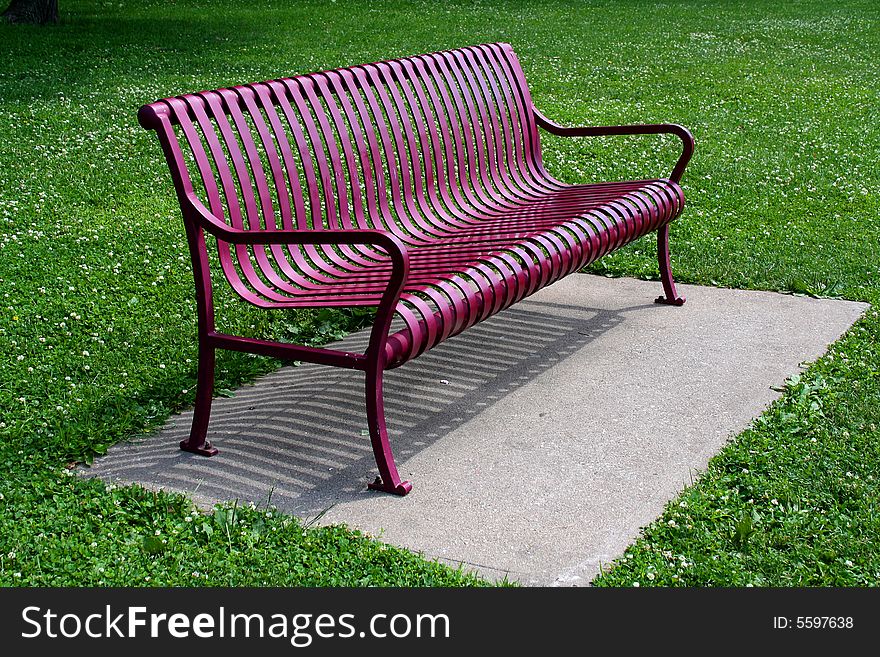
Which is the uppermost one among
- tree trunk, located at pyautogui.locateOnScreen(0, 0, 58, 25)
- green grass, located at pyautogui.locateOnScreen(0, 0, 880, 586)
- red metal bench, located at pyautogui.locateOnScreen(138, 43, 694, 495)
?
red metal bench, located at pyautogui.locateOnScreen(138, 43, 694, 495)

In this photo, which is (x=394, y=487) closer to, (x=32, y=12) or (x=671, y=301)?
(x=671, y=301)

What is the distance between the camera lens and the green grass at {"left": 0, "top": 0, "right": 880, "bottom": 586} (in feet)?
11.1

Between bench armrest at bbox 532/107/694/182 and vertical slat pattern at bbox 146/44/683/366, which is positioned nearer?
vertical slat pattern at bbox 146/44/683/366

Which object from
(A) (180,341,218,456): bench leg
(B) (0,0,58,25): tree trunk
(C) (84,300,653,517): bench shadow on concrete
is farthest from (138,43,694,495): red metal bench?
(B) (0,0,58,25): tree trunk

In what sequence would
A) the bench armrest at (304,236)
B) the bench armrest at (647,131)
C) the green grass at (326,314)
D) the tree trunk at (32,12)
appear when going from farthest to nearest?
1. the tree trunk at (32,12)
2. the bench armrest at (647,131)
3. the bench armrest at (304,236)
4. the green grass at (326,314)

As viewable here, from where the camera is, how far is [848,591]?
319 cm

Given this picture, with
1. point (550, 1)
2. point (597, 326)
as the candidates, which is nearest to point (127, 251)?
point (597, 326)

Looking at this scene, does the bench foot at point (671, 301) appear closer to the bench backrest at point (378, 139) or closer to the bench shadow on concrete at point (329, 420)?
the bench shadow on concrete at point (329, 420)

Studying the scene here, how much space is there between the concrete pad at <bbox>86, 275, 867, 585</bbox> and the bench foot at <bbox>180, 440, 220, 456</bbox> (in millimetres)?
32

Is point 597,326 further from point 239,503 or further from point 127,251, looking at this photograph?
point 127,251

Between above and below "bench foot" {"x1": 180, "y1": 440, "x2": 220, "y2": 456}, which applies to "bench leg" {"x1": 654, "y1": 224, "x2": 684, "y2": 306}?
above

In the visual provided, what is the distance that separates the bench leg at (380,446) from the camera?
370 centimetres

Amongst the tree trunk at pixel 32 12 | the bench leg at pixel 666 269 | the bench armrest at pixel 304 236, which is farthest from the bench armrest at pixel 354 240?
the tree trunk at pixel 32 12

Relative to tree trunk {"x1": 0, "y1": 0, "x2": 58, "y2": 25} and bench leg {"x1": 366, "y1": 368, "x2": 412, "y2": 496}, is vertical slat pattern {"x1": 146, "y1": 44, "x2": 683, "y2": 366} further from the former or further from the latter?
tree trunk {"x1": 0, "y1": 0, "x2": 58, "y2": 25}
